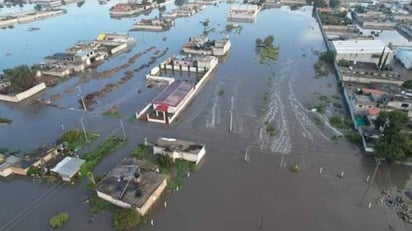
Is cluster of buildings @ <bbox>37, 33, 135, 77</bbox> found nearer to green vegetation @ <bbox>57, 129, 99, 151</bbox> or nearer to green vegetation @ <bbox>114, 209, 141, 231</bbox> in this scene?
green vegetation @ <bbox>57, 129, 99, 151</bbox>

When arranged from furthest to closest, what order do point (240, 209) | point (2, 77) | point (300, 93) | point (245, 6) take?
point (245, 6) → point (2, 77) → point (300, 93) → point (240, 209)

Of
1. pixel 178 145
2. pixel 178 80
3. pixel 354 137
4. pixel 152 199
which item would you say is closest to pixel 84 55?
pixel 178 80

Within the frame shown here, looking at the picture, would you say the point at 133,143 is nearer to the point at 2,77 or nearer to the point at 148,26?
the point at 2,77

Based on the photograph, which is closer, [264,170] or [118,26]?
[264,170]

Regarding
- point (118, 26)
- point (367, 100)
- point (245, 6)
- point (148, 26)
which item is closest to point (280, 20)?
point (245, 6)

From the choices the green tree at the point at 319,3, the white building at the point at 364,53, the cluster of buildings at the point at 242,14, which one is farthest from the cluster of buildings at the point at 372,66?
the cluster of buildings at the point at 242,14

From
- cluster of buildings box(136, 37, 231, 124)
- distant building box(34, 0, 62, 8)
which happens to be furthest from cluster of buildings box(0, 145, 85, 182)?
distant building box(34, 0, 62, 8)

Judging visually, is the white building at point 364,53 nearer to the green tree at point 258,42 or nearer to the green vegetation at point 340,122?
the green tree at point 258,42
